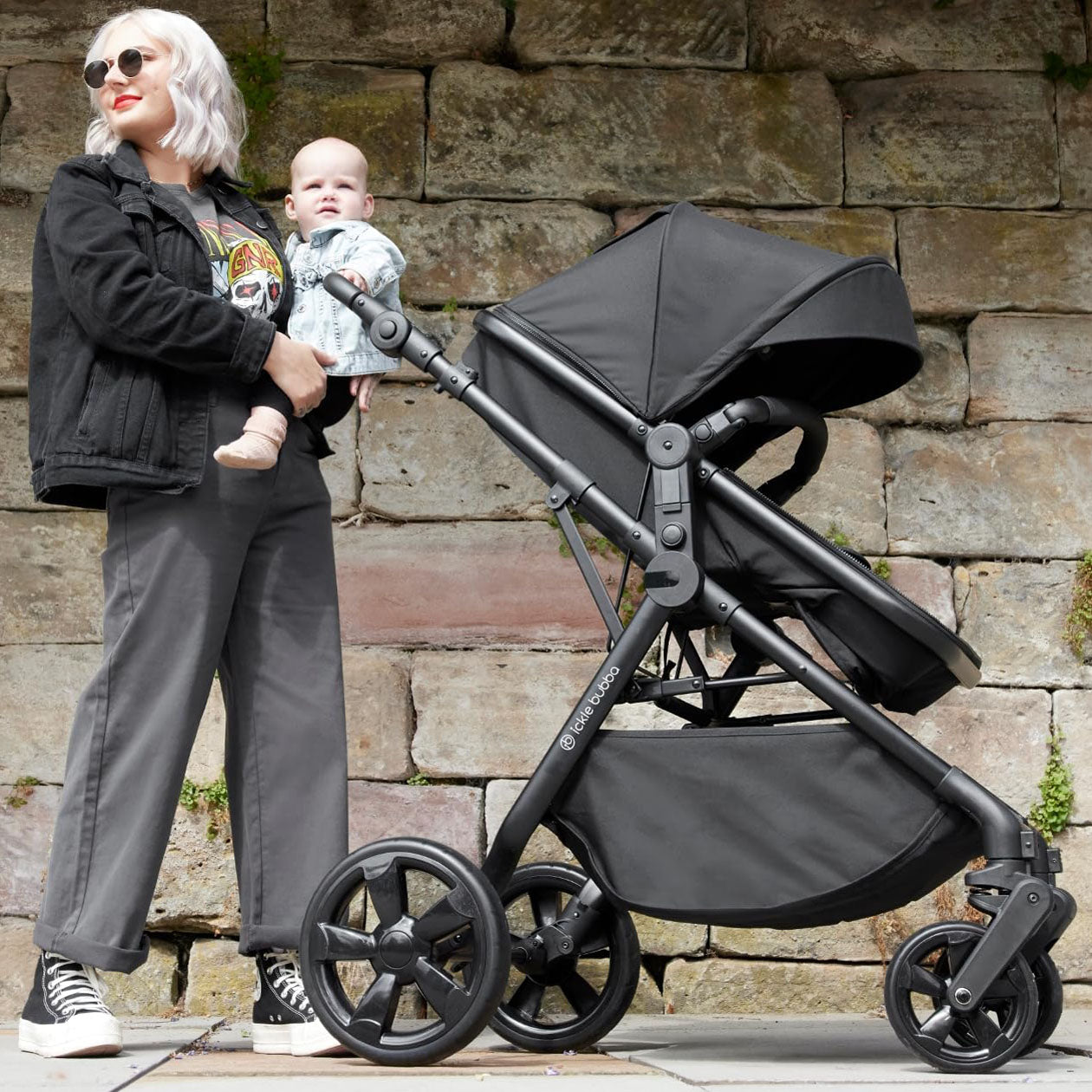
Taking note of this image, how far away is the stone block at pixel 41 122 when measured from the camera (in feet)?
12.3

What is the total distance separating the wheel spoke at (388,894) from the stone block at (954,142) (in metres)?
2.35

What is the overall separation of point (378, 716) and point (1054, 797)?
5.41 ft

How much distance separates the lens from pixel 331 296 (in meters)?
2.65

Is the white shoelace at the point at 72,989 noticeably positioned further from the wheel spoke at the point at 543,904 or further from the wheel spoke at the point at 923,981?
the wheel spoke at the point at 923,981

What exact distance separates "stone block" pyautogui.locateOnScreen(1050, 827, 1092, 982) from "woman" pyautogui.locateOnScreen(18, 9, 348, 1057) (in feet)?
6.15

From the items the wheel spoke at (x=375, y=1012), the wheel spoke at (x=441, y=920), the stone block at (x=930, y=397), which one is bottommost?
the wheel spoke at (x=375, y=1012)

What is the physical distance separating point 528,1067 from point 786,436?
193 cm

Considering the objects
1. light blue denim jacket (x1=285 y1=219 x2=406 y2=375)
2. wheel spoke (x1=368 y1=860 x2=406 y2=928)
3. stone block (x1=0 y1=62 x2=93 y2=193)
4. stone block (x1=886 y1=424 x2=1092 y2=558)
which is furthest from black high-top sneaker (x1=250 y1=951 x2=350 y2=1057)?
stone block (x1=0 y1=62 x2=93 y2=193)

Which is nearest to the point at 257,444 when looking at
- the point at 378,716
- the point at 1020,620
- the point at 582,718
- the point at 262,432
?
the point at 262,432

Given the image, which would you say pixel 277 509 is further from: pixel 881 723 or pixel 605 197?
pixel 605 197

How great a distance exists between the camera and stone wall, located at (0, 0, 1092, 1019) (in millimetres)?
3488

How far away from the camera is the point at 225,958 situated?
3416mm

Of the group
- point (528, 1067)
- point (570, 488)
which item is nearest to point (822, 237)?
point (570, 488)

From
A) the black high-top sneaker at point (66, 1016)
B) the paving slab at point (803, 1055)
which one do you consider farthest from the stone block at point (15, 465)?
the paving slab at point (803, 1055)
